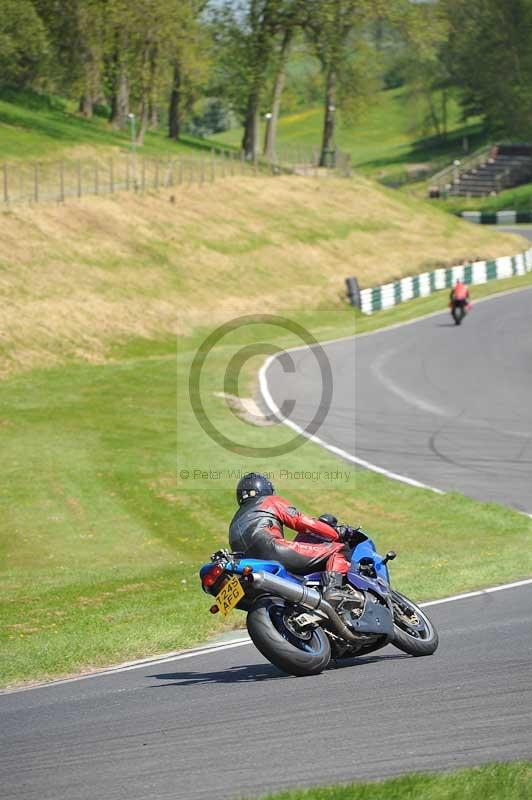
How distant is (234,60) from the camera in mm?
79438

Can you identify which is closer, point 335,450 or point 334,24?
point 335,450

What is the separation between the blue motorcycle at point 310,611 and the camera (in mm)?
9258

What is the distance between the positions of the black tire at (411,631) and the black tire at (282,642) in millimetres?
831

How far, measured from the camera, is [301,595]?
9391 millimetres

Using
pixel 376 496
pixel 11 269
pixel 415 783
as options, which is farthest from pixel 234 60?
pixel 415 783

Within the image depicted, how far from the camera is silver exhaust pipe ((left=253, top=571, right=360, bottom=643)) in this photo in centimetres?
927

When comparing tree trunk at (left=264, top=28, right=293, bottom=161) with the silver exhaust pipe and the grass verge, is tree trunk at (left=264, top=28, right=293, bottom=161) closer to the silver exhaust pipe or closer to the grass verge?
the grass verge

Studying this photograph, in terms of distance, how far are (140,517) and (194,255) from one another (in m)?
36.0

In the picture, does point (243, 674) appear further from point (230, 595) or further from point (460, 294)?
point (460, 294)

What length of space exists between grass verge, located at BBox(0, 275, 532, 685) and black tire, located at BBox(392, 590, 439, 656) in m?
2.49

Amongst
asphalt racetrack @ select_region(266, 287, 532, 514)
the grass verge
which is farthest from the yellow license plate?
asphalt racetrack @ select_region(266, 287, 532, 514)

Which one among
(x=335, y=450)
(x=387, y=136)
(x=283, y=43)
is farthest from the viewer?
(x=387, y=136)

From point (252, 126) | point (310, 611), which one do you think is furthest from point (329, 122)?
point (310, 611)

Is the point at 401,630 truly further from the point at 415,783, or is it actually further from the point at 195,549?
the point at 195,549
